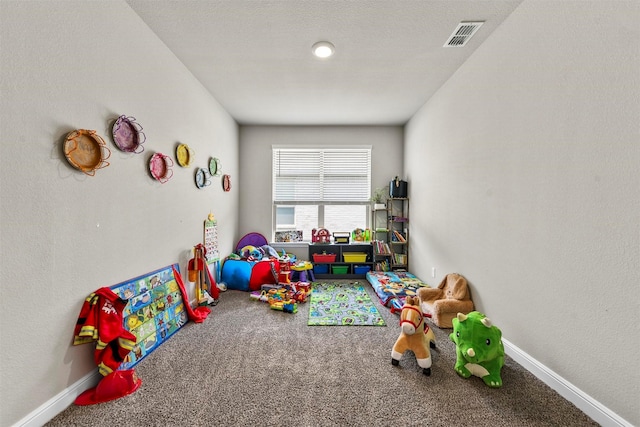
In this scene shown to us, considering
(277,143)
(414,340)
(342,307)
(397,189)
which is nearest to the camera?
(414,340)

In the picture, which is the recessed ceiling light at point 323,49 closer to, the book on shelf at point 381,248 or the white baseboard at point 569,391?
the book on shelf at point 381,248

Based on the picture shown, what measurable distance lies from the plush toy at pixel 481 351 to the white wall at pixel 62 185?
2336 mm

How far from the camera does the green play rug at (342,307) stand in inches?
93.3

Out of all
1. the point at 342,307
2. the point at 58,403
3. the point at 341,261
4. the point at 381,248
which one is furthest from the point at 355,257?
the point at 58,403

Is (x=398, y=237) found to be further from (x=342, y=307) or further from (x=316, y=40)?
(x=316, y=40)

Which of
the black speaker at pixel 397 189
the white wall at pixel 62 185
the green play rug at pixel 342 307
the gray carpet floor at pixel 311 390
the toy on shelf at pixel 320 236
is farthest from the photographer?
the toy on shelf at pixel 320 236

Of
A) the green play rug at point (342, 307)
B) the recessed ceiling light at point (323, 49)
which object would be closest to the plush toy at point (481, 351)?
the green play rug at point (342, 307)

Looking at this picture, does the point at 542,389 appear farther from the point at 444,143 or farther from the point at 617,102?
the point at 444,143

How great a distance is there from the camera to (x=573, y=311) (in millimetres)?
1354

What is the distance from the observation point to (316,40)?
2.03 meters

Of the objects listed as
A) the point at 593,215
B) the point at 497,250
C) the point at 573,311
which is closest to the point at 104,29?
the point at 593,215

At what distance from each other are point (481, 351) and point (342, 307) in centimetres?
141

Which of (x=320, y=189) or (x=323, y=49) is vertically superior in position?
(x=323, y=49)

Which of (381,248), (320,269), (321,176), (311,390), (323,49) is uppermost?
(323,49)
